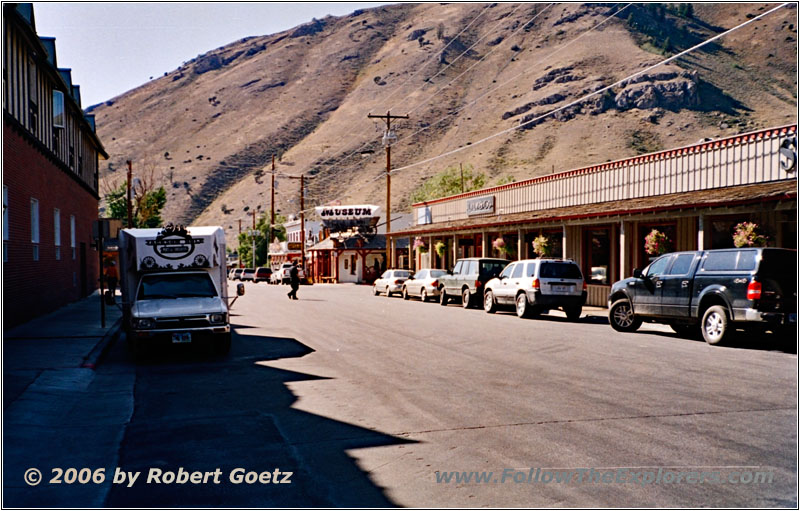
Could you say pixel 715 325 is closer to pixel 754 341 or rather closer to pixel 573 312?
pixel 754 341

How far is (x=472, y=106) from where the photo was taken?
123062 millimetres

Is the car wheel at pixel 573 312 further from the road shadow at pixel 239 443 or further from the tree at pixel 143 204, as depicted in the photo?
the tree at pixel 143 204

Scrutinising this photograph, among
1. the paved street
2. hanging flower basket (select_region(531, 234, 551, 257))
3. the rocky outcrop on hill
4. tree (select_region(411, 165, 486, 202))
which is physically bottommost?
the paved street

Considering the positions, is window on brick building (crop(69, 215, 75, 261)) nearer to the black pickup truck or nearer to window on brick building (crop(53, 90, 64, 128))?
window on brick building (crop(53, 90, 64, 128))

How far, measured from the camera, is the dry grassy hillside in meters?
103

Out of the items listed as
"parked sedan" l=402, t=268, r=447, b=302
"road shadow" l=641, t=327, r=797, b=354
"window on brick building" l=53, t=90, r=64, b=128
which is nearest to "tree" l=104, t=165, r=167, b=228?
"parked sedan" l=402, t=268, r=447, b=302

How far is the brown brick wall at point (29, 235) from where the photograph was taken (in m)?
18.5

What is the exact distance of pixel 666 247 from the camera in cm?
2350

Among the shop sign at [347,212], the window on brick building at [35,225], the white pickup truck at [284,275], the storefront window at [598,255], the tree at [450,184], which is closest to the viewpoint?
the window on brick building at [35,225]

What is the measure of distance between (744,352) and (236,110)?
163896mm

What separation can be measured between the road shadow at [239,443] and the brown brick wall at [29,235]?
29.2 feet

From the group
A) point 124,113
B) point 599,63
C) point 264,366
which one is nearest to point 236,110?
point 124,113

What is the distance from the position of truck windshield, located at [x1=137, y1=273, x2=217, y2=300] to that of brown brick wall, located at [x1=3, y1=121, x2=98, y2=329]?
520 cm

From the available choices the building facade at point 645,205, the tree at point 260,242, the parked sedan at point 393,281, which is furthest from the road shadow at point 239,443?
the tree at point 260,242
